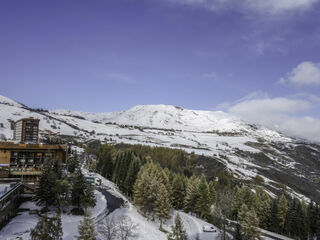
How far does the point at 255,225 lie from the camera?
151 feet

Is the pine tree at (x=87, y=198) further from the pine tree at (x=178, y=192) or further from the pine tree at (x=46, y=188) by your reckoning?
the pine tree at (x=178, y=192)

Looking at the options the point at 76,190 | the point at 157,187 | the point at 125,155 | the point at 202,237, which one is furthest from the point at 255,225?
the point at 125,155

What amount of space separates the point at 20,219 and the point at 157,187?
89.1ft

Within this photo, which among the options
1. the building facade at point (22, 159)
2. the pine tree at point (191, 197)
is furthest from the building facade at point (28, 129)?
the pine tree at point (191, 197)

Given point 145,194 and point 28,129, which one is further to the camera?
point 28,129

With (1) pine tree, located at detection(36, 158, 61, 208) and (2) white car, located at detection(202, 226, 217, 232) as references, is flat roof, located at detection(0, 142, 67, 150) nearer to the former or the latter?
(1) pine tree, located at detection(36, 158, 61, 208)

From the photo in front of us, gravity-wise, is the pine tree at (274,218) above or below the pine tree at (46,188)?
below

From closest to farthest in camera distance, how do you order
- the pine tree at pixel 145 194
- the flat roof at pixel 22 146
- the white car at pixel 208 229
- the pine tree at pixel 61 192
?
the pine tree at pixel 61 192 < the white car at pixel 208 229 < the flat roof at pixel 22 146 < the pine tree at pixel 145 194

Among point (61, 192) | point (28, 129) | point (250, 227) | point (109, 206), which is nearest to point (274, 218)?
point (250, 227)

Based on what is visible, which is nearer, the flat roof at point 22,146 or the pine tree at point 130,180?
the flat roof at point 22,146

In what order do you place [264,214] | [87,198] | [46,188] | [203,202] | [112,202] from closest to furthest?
[46,188] → [87,198] → [112,202] → [203,202] → [264,214]

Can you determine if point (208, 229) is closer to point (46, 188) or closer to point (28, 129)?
point (46, 188)

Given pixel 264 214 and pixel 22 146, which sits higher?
pixel 22 146

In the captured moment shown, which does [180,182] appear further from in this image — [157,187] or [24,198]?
[24,198]
